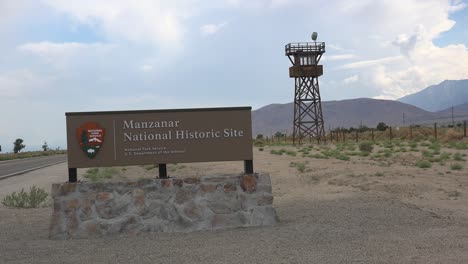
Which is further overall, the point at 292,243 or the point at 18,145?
the point at 18,145

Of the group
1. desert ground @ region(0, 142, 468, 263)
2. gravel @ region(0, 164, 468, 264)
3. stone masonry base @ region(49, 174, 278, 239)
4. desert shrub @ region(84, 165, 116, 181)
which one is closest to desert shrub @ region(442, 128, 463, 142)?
desert shrub @ region(84, 165, 116, 181)

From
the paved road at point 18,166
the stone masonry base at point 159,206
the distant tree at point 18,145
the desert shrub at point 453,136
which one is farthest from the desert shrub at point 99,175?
the distant tree at point 18,145

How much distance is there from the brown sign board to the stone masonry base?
0.49m

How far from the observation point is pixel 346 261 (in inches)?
270

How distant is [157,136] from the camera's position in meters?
9.66

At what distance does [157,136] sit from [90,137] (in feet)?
3.85

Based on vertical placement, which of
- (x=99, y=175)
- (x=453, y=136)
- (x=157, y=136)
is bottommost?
(x=99, y=175)

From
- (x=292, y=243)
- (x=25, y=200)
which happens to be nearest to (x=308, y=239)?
(x=292, y=243)

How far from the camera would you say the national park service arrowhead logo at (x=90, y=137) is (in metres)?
9.52

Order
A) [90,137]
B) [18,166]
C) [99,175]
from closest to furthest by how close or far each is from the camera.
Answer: [90,137] → [99,175] → [18,166]

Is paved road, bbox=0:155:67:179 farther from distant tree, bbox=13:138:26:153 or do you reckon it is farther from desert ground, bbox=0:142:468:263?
distant tree, bbox=13:138:26:153

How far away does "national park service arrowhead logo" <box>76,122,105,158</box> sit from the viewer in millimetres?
9523

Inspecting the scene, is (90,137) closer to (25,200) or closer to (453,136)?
(25,200)

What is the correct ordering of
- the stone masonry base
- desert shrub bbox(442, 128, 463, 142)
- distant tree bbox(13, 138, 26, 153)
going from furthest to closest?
distant tree bbox(13, 138, 26, 153), desert shrub bbox(442, 128, 463, 142), the stone masonry base
